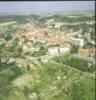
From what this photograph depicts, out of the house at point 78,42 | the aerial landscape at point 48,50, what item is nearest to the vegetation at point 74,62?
the aerial landscape at point 48,50

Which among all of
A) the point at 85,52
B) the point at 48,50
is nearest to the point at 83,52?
the point at 85,52

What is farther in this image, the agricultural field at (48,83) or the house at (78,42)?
the house at (78,42)

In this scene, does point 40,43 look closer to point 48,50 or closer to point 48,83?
point 48,50

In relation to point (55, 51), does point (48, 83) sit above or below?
below

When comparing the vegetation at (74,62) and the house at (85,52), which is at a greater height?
the house at (85,52)

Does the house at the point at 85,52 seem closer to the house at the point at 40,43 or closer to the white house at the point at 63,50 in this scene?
the white house at the point at 63,50

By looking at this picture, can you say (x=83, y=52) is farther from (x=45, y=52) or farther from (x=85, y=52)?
(x=45, y=52)

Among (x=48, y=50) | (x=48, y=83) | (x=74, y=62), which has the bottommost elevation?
(x=48, y=83)

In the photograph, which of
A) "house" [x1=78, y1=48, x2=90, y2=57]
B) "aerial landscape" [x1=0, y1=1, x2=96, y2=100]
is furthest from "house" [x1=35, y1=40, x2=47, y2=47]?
"house" [x1=78, y1=48, x2=90, y2=57]

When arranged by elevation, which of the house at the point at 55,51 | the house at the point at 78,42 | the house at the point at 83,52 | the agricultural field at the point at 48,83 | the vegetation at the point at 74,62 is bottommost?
the agricultural field at the point at 48,83
